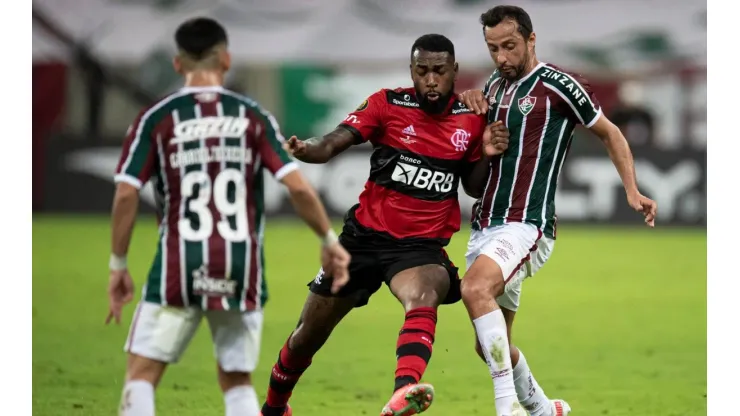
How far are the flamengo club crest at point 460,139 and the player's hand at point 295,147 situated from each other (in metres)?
0.94

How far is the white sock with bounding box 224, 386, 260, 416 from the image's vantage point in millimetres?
4832

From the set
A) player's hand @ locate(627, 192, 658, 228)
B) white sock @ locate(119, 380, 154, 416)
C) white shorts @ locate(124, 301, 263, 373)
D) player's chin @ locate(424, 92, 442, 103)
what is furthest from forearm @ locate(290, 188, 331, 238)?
player's hand @ locate(627, 192, 658, 228)

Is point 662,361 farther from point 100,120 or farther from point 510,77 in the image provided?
point 100,120

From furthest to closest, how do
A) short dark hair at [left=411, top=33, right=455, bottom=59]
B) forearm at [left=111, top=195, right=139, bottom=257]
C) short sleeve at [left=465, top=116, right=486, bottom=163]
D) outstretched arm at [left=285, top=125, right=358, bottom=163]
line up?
short sleeve at [left=465, top=116, right=486, bottom=163] < short dark hair at [left=411, top=33, right=455, bottom=59] < outstretched arm at [left=285, top=125, right=358, bottom=163] < forearm at [left=111, top=195, right=139, bottom=257]

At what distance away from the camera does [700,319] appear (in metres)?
11.0

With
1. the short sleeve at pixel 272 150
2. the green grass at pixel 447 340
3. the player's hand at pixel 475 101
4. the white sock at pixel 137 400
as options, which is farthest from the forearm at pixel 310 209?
the green grass at pixel 447 340

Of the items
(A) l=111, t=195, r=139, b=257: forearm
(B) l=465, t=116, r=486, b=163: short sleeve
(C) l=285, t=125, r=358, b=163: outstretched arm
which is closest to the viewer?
(A) l=111, t=195, r=139, b=257: forearm

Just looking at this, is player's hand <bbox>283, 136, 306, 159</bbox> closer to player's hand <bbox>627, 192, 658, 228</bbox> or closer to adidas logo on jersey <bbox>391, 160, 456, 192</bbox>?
adidas logo on jersey <bbox>391, 160, 456, 192</bbox>

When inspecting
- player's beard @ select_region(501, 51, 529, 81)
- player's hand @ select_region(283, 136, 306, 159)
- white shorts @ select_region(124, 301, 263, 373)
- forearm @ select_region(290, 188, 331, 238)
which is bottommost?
white shorts @ select_region(124, 301, 263, 373)

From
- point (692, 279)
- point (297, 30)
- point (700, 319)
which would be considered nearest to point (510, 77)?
point (700, 319)

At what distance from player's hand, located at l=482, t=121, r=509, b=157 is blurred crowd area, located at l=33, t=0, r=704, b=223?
38.5 feet

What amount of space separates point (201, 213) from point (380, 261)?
156cm

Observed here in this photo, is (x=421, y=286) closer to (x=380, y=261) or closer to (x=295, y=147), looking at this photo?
(x=380, y=261)

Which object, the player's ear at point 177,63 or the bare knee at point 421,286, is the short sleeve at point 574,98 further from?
the player's ear at point 177,63
